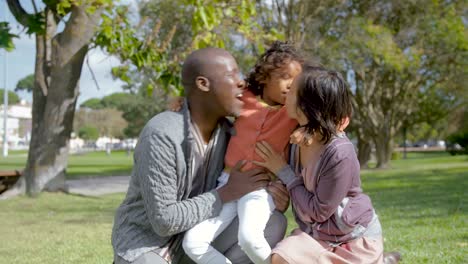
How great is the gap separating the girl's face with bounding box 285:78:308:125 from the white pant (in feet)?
1.25

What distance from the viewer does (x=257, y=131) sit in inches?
115

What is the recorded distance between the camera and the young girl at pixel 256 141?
2.74 m

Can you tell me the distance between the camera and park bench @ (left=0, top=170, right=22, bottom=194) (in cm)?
1243

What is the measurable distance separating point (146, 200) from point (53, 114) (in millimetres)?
9542

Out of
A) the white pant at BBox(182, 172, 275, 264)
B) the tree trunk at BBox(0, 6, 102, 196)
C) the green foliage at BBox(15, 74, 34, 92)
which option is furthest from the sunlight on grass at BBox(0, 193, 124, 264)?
the green foliage at BBox(15, 74, 34, 92)

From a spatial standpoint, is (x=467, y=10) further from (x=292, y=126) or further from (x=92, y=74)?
(x=292, y=126)

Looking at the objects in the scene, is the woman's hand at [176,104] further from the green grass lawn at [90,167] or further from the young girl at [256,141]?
the green grass lawn at [90,167]

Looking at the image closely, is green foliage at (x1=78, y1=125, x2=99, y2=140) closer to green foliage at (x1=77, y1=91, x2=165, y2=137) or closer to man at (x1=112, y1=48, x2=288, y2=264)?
green foliage at (x1=77, y1=91, x2=165, y2=137)

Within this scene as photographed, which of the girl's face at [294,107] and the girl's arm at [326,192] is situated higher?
the girl's face at [294,107]

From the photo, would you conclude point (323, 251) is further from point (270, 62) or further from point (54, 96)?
point (54, 96)

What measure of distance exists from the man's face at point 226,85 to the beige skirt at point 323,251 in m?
0.69

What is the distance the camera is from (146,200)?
2744mm

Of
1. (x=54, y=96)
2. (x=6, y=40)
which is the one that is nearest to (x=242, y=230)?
(x=6, y=40)

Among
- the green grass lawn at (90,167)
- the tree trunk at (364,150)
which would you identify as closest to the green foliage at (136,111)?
the green grass lawn at (90,167)
